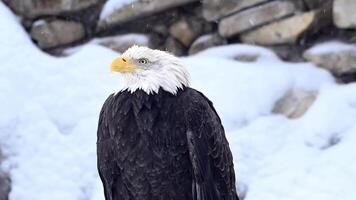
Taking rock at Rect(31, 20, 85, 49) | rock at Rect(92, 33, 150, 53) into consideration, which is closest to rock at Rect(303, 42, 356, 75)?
rock at Rect(92, 33, 150, 53)

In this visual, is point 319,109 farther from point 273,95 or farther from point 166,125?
point 166,125

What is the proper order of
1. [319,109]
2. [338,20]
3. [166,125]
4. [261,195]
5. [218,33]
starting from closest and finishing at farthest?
1. [166,125]
2. [261,195]
3. [319,109]
4. [338,20]
5. [218,33]

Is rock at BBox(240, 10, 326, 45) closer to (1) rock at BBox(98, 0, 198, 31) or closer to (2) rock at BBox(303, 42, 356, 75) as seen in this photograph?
(2) rock at BBox(303, 42, 356, 75)

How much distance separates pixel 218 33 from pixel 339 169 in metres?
2.10

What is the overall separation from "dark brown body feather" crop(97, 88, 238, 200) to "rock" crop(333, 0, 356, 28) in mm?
2598

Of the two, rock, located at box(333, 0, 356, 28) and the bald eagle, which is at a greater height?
rock, located at box(333, 0, 356, 28)

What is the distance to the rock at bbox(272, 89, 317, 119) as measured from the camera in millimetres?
6457

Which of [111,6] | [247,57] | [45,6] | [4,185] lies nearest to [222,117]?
[247,57]

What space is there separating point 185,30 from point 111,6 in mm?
772

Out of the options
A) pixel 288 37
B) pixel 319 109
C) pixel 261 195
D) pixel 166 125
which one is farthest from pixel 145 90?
pixel 288 37

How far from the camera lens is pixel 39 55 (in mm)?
7039

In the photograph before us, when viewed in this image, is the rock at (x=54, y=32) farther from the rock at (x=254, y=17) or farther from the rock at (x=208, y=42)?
the rock at (x=254, y=17)

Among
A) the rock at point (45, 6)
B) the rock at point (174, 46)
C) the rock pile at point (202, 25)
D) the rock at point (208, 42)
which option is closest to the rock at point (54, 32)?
the rock pile at point (202, 25)

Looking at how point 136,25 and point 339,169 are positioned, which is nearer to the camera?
point 339,169
